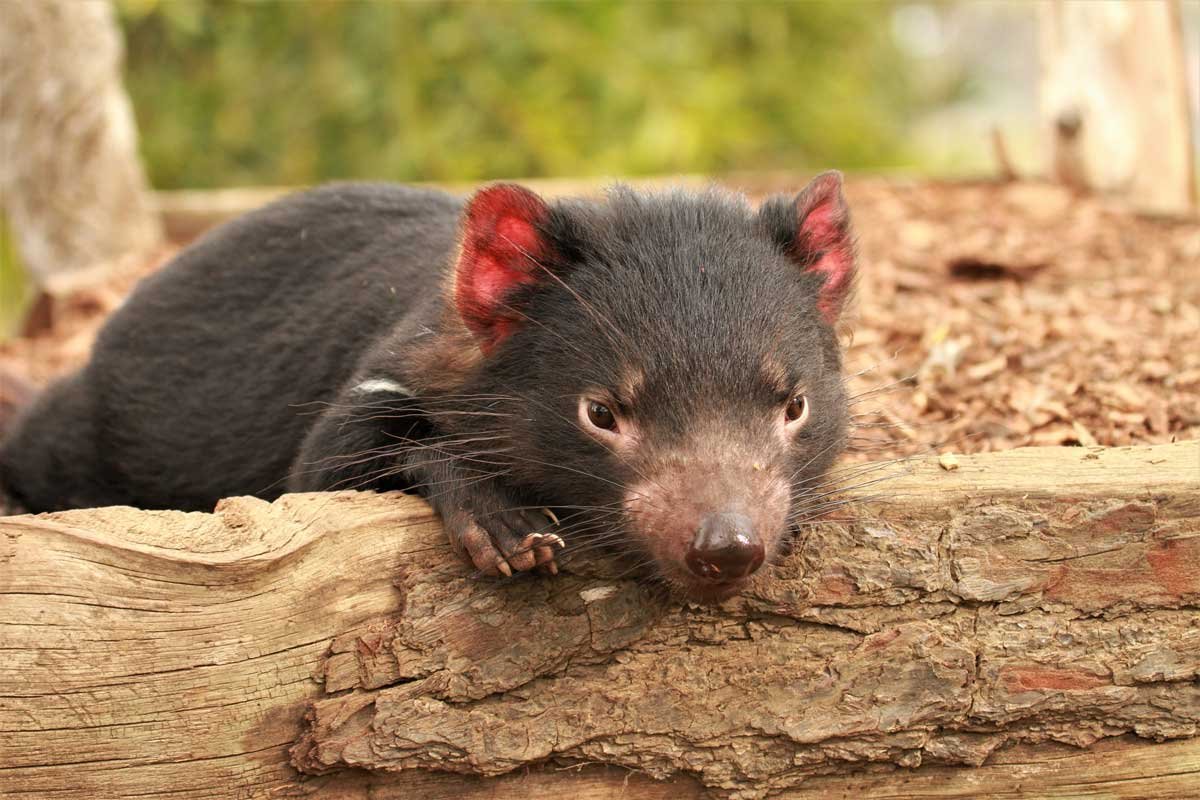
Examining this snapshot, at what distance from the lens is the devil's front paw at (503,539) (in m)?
2.83

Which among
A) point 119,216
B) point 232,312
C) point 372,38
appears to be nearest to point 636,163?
point 372,38

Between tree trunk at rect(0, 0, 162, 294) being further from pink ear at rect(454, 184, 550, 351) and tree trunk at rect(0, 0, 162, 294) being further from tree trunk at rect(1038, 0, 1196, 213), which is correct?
tree trunk at rect(1038, 0, 1196, 213)

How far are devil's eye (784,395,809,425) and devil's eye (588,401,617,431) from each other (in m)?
0.42

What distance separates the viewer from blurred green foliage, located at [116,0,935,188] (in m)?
10.4

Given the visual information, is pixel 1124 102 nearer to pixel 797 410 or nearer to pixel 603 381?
pixel 797 410

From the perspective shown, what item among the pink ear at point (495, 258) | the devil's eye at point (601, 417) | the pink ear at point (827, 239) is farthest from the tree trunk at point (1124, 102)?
the devil's eye at point (601, 417)

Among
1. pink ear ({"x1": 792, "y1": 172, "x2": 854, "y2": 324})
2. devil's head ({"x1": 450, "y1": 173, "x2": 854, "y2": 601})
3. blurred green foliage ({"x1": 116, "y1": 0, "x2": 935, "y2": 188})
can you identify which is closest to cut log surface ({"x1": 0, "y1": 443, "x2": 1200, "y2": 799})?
devil's head ({"x1": 450, "y1": 173, "x2": 854, "y2": 601})

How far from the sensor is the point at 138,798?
9.25 ft

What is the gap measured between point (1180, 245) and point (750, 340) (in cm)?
454

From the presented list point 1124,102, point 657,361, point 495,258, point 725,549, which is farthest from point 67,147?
point 1124,102

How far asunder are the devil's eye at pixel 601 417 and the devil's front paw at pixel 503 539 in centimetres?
25

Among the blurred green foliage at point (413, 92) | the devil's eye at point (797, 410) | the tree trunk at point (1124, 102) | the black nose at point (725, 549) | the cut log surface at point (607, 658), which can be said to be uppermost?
the blurred green foliage at point (413, 92)

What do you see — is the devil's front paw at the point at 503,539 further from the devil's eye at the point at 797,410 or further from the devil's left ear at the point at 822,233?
the devil's left ear at the point at 822,233

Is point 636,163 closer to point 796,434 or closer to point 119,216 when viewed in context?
point 119,216
